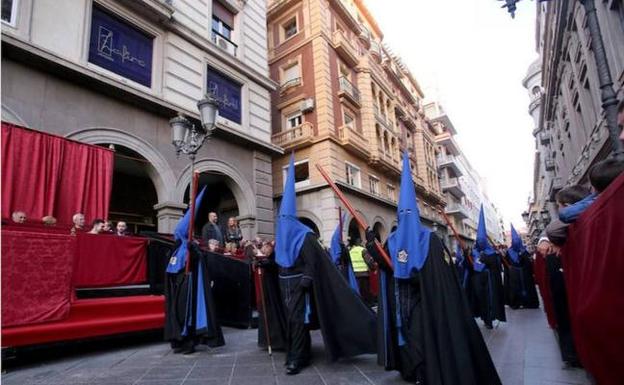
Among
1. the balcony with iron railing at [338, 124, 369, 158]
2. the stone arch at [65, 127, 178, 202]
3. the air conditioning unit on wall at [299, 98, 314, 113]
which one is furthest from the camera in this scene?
the balcony with iron railing at [338, 124, 369, 158]

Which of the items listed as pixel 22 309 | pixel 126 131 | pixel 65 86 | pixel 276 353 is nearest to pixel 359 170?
pixel 126 131

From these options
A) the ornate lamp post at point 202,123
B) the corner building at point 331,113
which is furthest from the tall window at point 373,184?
the ornate lamp post at point 202,123

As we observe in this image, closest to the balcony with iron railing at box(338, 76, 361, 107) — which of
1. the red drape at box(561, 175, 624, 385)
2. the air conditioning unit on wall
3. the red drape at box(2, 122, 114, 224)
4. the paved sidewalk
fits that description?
the air conditioning unit on wall

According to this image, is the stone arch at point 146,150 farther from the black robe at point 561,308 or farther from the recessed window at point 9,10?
the black robe at point 561,308

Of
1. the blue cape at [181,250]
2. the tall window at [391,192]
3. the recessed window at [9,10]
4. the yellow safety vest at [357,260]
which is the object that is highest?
the recessed window at [9,10]

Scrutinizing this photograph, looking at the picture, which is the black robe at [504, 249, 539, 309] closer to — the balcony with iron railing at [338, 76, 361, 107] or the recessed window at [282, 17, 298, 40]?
the balcony with iron railing at [338, 76, 361, 107]

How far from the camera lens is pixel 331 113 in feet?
63.3

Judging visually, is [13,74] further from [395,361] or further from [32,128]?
[395,361]

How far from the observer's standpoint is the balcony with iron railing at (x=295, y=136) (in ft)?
62.1

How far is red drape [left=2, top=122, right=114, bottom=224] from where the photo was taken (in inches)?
288

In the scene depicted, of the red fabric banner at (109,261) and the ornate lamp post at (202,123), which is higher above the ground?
the ornate lamp post at (202,123)

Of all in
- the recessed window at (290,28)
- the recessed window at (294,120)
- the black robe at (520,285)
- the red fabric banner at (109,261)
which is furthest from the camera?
the recessed window at (290,28)

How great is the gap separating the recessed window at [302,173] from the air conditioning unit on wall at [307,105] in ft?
9.08

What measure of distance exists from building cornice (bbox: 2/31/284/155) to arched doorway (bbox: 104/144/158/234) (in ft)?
9.03
